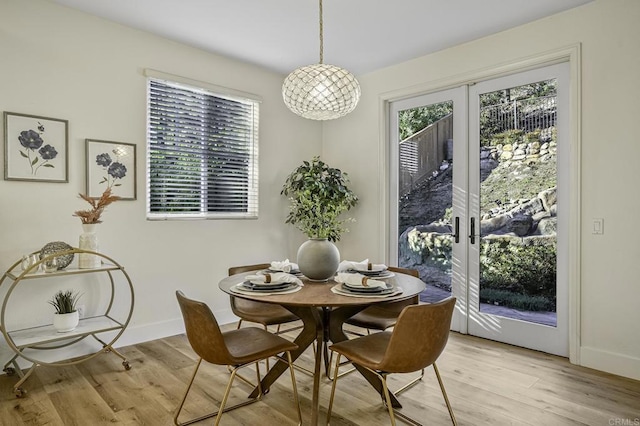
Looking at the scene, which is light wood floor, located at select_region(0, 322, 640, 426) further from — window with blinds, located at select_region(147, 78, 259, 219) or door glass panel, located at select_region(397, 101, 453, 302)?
window with blinds, located at select_region(147, 78, 259, 219)

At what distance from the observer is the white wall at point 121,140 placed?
2766mm

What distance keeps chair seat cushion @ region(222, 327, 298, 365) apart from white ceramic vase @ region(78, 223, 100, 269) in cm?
129

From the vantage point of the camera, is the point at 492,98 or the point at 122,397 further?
the point at 492,98

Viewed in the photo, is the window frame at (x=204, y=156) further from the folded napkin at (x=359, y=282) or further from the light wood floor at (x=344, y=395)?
the folded napkin at (x=359, y=282)

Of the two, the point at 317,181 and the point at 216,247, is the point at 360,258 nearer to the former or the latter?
the point at 317,181

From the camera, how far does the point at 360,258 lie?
4453 mm

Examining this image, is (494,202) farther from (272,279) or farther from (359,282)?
(272,279)

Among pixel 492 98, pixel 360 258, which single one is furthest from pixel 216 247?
pixel 492 98

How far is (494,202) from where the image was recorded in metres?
3.44

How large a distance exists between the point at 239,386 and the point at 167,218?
170 centimetres

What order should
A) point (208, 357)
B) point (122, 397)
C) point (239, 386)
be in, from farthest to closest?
point (239, 386)
point (122, 397)
point (208, 357)

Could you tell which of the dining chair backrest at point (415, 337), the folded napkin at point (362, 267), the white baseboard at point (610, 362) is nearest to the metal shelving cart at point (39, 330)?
the folded napkin at point (362, 267)

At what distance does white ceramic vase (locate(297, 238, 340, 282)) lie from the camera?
2297mm

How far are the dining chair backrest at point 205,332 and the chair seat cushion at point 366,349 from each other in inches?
22.9
